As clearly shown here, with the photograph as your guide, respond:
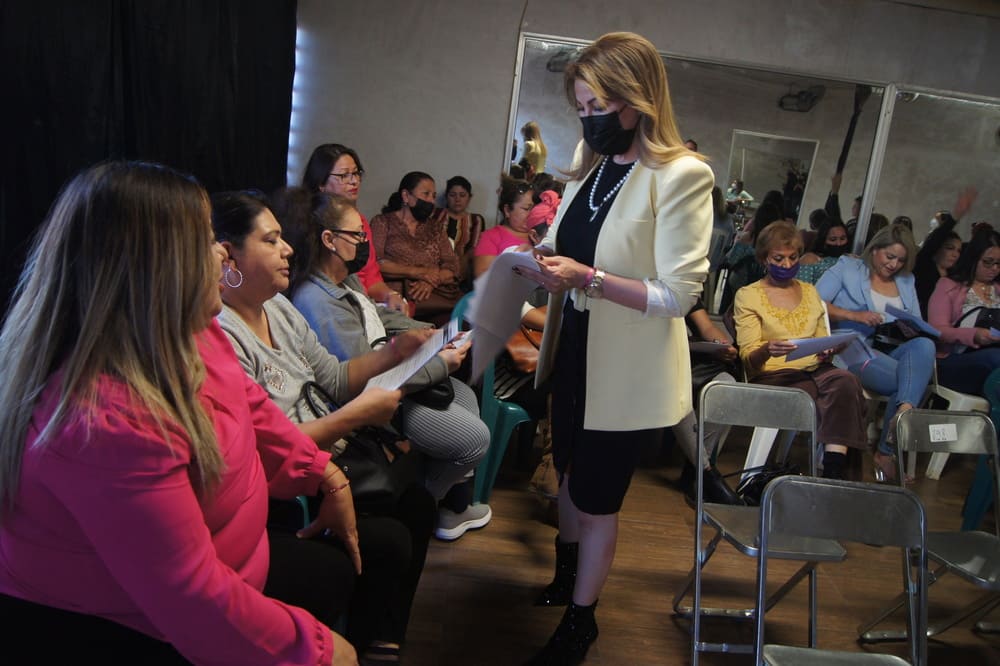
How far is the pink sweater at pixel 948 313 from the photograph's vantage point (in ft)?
14.4

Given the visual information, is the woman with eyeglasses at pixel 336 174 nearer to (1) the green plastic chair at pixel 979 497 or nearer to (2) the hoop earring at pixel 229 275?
(2) the hoop earring at pixel 229 275

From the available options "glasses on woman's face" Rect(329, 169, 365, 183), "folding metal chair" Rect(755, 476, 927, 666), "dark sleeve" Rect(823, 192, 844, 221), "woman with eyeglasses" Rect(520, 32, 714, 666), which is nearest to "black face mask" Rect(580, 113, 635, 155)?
"woman with eyeglasses" Rect(520, 32, 714, 666)

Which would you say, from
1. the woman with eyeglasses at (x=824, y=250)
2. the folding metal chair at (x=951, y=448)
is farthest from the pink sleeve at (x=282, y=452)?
the woman with eyeglasses at (x=824, y=250)

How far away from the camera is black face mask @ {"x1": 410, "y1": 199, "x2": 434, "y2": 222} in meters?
4.33

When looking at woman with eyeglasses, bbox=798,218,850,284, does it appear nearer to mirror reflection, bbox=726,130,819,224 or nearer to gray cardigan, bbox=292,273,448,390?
mirror reflection, bbox=726,130,819,224

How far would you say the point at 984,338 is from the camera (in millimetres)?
4340

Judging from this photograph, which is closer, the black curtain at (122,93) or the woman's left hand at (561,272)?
the woman's left hand at (561,272)

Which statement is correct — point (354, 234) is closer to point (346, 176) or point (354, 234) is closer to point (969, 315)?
point (346, 176)

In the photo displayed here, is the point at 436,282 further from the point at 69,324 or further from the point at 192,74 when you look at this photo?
the point at 69,324

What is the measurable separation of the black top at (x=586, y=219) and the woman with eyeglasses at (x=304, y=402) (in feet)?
1.58

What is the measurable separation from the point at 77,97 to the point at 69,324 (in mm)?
1445

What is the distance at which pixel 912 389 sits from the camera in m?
3.86

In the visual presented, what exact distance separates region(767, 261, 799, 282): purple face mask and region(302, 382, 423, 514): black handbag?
242 cm

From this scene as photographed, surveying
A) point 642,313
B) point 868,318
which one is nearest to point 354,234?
point 642,313
